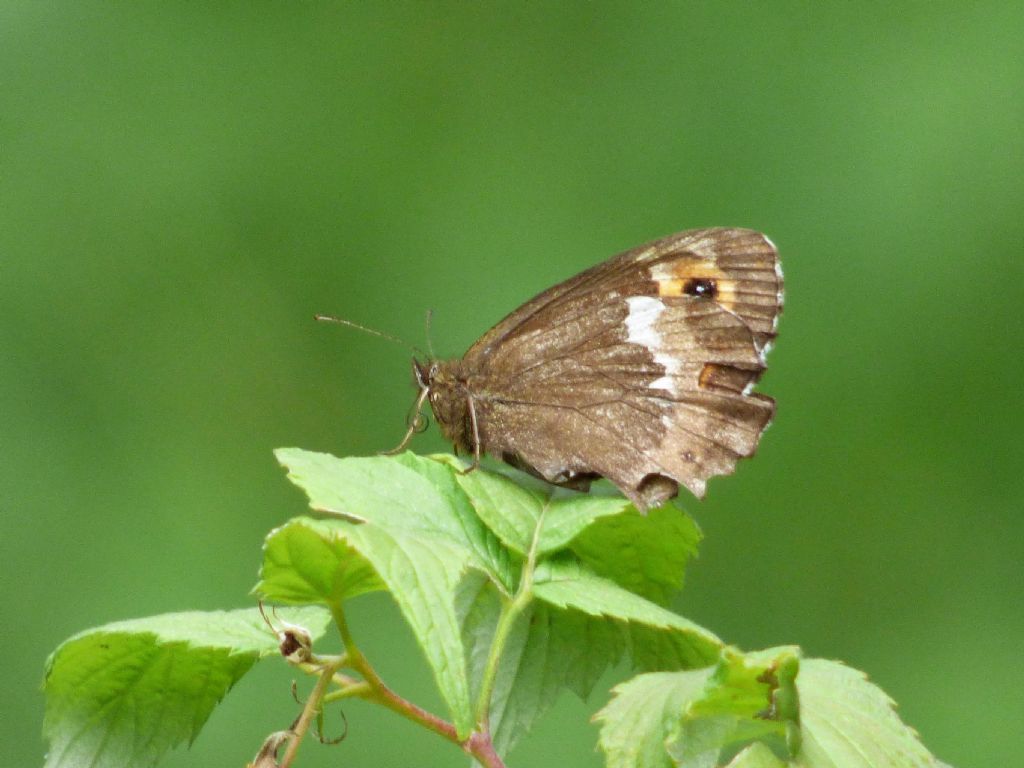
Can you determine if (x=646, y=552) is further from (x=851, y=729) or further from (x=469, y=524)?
(x=851, y=729)

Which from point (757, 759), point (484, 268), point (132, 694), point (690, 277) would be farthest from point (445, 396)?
point (484, 268)

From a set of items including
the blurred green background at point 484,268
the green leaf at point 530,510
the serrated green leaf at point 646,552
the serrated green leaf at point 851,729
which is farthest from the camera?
the blurred green background at point 484,268

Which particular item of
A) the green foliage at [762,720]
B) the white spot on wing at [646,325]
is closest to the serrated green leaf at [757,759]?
the green foliage at [762,720]

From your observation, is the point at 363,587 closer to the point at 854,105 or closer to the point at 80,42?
the point at 854,105

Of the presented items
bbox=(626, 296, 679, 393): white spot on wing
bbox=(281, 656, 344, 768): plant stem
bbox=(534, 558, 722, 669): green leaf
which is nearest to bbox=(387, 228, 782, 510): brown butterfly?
bbox=(626, 296, 679, 393): white spot on wing

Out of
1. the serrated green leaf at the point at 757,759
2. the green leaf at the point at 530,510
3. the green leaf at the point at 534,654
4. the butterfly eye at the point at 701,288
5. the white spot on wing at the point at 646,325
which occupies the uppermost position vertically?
the butterfly eye at the point at 701,288

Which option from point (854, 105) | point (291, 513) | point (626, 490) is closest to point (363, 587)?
point (626, 490)

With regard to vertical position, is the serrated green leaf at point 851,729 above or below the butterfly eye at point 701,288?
below

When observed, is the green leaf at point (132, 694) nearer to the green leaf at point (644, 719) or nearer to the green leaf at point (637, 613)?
the green leaf at point (637, 613)

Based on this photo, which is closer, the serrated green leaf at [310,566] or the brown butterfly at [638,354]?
the serrated green leaf at [310,566]
